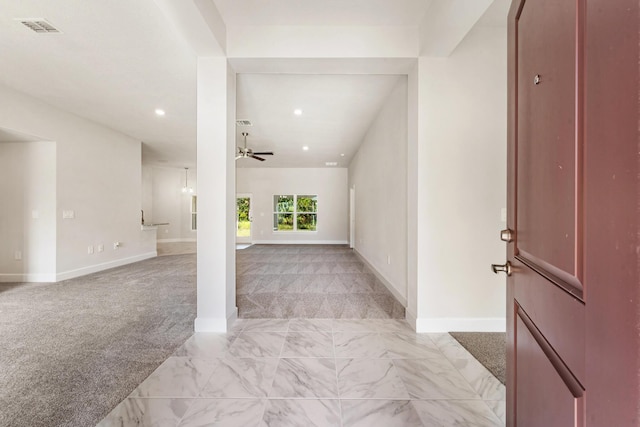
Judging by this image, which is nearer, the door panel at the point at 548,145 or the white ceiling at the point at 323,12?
the door panel at the point at 548,145

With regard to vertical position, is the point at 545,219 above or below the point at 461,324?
above

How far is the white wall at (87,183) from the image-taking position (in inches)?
159

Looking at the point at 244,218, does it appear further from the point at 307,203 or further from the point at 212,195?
the point at 212,195

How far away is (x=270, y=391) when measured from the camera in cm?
169

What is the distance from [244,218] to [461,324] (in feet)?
28.7

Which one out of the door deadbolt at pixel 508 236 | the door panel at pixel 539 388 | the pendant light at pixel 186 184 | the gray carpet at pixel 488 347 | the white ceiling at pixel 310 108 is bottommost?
the gray carpet at pixel 488 347

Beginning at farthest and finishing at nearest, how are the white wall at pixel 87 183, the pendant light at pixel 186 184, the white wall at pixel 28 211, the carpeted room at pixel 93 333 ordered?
the pendant light at pixel 186 184
the white wall at pixel 28 211
the white wall at pixel 87 183
the carpeted room at pixel 93 333

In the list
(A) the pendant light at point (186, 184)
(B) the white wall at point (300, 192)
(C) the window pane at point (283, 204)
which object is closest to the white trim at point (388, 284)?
(B) the white wall at point (300, 192)

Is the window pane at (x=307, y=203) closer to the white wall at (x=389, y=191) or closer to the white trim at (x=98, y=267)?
the white wall at (x=389, y=191)

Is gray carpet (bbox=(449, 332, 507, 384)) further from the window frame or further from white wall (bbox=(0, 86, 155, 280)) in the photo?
the window frame

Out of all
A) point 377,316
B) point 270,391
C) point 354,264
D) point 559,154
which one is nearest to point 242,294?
point 377,316

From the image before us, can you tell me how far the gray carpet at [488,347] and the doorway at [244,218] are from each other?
848 centimetres

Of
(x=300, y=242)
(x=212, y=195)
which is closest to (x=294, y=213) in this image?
(x=300, y=242)

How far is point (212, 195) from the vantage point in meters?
2.53
